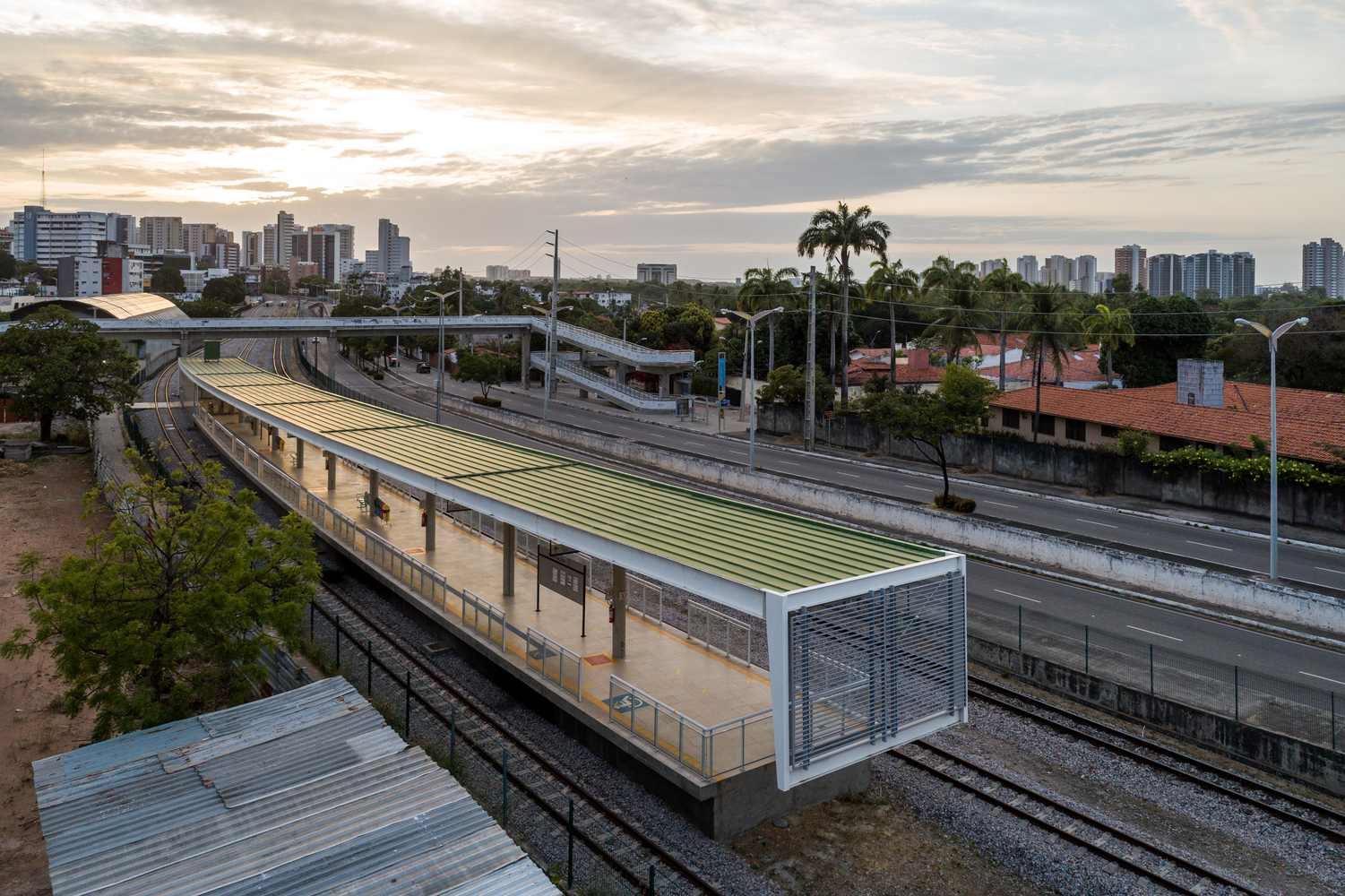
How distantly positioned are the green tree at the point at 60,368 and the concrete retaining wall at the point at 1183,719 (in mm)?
44826

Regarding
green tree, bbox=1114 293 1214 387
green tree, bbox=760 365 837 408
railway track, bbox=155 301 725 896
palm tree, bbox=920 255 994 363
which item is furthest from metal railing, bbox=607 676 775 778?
green tree, bbox=1114 293 1214 387

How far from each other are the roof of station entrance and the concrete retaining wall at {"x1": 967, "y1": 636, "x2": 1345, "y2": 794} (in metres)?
6.72

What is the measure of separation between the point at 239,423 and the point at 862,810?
149 feet

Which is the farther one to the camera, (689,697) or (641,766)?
(689,697)

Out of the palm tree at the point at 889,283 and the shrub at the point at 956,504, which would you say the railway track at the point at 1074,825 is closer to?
the shrub at the point at 956,504

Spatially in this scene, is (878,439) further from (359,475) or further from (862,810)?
(862,810)

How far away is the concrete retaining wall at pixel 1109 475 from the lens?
36750 millimetres

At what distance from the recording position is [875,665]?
14227mm

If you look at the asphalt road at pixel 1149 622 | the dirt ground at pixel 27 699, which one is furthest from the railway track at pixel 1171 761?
the dirt ground at pixel 27 699

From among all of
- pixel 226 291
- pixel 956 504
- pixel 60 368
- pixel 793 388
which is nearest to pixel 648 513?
pixel 956 504

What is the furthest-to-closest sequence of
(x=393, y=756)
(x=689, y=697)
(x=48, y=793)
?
(x=689, y=697)
(x=393, y=756)
(x=48, y=793)

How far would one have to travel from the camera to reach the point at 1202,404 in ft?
165

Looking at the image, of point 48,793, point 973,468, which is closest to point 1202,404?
point 973,468

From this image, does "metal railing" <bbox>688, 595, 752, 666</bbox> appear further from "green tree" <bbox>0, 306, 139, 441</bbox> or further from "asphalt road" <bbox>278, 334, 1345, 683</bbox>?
"green tree" <bbox>0, 306, 139, 441</bbox>
